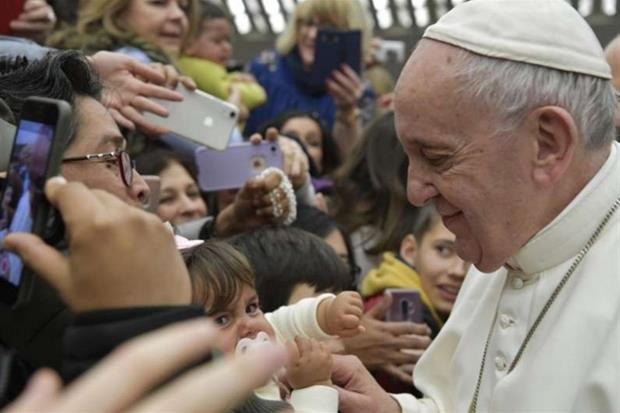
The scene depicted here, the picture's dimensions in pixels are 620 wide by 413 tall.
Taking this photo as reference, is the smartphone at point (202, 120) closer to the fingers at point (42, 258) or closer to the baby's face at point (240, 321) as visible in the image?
the baby's face at point (240, 321)

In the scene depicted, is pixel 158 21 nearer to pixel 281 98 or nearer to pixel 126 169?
pixel 281 98

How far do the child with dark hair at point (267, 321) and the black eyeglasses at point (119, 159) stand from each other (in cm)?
39

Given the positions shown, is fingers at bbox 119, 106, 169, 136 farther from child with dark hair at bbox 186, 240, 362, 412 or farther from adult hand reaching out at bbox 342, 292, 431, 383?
adult hand reaching out at bbox 342, 292, 431, 383

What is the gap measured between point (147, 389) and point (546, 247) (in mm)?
1573

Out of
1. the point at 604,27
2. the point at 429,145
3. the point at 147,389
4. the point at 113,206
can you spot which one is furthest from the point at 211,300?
the point at 604,27

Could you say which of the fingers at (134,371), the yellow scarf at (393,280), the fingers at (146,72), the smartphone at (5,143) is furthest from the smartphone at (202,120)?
the fingers at (134,371)

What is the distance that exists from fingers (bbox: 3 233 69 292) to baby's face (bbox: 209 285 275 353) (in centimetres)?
120

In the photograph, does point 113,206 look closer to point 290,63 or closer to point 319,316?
point 319,316

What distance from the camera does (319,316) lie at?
10.9ft

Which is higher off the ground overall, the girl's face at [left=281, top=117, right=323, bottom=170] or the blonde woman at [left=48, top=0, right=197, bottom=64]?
the blonde woman at [left=48, top=0, right=197, bottom=64]

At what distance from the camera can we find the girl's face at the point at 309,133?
6.20 meters

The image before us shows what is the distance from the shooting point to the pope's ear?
9.13 feet

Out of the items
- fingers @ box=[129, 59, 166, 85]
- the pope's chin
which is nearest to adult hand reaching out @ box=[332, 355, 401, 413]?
the pope's chin

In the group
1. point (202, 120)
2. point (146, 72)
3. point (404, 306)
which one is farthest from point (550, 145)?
point (202, 120)
